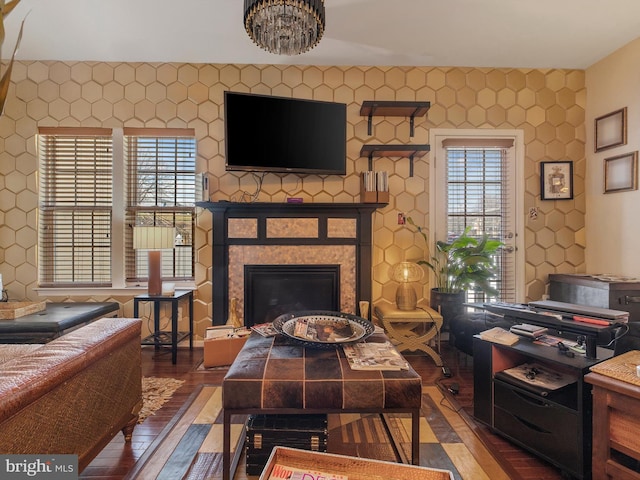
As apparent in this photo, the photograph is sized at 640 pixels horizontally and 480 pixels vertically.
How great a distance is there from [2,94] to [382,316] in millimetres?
2541

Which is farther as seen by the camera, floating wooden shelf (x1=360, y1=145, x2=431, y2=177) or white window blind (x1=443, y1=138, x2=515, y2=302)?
white window blind (x1=443, y1=138, x2=515, y2=302)

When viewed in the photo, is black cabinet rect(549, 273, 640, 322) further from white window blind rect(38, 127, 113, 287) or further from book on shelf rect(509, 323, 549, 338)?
white window blind rect(38, 127, 113, 287)

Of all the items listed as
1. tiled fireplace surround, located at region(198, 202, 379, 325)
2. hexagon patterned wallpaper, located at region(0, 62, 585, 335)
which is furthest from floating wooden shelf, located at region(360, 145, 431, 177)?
tiled fireplace surround, located at region(198, 202, 379, 325)

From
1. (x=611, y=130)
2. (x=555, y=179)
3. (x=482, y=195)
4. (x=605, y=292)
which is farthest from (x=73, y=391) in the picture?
(x=611, y=130)

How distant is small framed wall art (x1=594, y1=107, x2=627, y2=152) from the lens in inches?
106

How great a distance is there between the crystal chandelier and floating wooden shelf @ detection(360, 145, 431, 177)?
1.34 m

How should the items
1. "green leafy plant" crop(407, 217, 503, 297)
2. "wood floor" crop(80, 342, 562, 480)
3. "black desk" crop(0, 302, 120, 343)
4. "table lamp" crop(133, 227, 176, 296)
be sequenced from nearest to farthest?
"wood floor" crop(80, 342, 562, 480)
"black desk" crop(0, 302, 120, 343)
"table lamp" crop(133, 227, 176, 296)
"green leafy plant" crop(407, 217, 503, 297)

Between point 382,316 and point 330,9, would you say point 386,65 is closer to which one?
point 330,9

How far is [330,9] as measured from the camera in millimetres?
2311

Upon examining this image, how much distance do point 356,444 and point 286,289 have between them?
59.6 inches

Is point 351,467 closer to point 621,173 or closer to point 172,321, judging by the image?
point 172,321

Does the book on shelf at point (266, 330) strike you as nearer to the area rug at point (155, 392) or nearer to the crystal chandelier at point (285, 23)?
the area rug at point (155, 392)

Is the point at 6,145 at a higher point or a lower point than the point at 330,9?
lower

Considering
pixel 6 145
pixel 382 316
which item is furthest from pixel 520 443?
pixel 6 145
